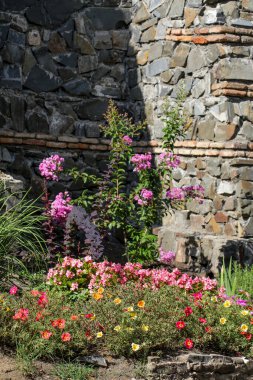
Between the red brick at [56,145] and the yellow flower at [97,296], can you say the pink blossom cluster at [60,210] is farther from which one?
the red brick at [56,145]

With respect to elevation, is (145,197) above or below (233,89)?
below

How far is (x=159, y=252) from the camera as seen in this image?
8.06 m

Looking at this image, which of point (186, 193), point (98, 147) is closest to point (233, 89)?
point (186, 193)

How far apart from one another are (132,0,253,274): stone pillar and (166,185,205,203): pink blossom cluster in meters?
0.21

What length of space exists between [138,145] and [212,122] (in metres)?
1.34

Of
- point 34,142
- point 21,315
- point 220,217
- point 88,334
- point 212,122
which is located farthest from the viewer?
point 34,142

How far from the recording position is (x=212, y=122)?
8.73m

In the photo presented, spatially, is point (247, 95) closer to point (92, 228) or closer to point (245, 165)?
point (245, 165)

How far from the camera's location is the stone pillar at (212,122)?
8461 millimetres

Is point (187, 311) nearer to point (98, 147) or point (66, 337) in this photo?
point (66, 337)

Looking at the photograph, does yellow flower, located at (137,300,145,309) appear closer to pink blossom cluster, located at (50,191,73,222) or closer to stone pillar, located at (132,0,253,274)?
pink blossom cluster, located at (50,191,73,222)

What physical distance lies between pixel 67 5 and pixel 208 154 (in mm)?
2973

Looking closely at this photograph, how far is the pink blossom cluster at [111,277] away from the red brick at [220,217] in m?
2.18

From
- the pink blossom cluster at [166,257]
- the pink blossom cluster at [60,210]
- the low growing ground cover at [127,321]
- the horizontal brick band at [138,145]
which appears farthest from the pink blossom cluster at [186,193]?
the low growing ground cover at [127,321]
